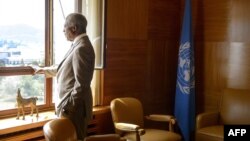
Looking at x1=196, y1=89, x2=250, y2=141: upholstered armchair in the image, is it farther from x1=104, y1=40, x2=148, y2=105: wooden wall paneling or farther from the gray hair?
the gray hair

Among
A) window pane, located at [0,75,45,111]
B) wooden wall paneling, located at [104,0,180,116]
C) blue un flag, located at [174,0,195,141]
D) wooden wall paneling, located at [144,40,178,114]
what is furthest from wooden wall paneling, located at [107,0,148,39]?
window pane, located at [0,75,45,111]

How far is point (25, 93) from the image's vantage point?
3.02 metres

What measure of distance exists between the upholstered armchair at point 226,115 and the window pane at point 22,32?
1833 millimetres

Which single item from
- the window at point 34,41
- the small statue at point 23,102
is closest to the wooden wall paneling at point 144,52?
the window at point 34,41

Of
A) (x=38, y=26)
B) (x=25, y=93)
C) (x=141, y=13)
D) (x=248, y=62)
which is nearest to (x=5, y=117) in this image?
(x=25, y=93)

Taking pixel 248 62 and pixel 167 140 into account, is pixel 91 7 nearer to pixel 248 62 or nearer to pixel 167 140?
pixel 167 140

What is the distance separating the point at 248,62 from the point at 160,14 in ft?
4.00

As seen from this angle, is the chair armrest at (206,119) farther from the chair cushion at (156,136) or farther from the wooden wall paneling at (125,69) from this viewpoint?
the wooden wall paneling at (125,69)

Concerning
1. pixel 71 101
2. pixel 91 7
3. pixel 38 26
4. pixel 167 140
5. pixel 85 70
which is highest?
pixel 91 7

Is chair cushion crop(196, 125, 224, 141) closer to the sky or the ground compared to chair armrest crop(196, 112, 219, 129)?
closer to the ground

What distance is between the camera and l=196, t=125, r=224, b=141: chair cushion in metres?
3.48

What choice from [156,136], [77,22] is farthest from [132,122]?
[77,22]

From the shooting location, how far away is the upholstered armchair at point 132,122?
10.6 ft

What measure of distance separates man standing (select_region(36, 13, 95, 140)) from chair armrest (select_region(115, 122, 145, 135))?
22.9 inches
